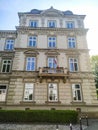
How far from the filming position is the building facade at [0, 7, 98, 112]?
18812 mm

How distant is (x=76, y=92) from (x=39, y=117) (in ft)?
23.3

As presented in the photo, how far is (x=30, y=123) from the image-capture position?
1402 cm

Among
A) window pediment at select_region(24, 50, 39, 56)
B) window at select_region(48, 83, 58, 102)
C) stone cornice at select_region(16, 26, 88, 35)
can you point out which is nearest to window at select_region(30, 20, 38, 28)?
stone cornice at select_region(16, 26, 88, 35)

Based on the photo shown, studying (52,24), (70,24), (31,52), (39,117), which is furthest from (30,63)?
(70,24)

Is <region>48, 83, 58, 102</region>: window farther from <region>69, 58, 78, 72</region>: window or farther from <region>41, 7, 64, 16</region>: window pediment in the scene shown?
<region>41, 7, 64, 16</region>: window pediment

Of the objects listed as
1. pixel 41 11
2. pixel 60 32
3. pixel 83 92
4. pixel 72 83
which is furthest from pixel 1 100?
pixel 41 11

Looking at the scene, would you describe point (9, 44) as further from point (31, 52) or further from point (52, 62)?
point (52, 62)

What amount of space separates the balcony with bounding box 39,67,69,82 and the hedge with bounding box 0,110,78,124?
5.86m

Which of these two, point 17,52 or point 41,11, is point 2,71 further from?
point 41,11

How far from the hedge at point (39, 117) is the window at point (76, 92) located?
4618 millimetres

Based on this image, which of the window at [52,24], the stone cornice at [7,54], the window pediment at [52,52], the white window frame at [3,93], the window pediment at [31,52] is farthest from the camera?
the window at [52,24]

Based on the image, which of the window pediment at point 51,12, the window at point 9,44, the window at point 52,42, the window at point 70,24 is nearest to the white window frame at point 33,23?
the window pediment at point 51,12

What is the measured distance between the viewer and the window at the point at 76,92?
19.1 meters

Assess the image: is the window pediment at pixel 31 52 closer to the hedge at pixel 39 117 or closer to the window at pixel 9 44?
the window at pixel 9 44
